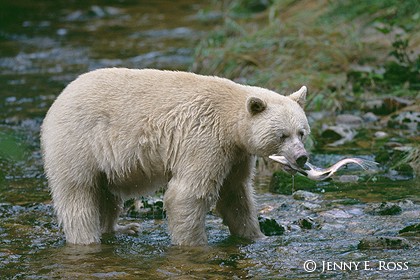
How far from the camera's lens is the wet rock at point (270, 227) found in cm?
786

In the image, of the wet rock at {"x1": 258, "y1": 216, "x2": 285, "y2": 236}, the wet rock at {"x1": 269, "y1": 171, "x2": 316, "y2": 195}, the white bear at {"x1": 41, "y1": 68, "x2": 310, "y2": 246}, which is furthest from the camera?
the wet rock at {"x1": 269, "y1": 171, "x2": 316, "y2": 195}

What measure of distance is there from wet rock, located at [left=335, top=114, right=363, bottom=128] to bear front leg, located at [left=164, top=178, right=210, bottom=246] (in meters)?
4.66

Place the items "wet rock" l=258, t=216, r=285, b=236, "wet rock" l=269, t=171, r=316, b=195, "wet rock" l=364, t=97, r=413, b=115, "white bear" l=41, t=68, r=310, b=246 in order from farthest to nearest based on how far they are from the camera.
→ "wet rock" l=364, t=97, r=413, b=115 → "wet rock" l=269, t=171, r=316, b=195 → "wet rock" l=258, t=216, r=285, b=236 → "white bear" l=41, t=68, r=310, b=246

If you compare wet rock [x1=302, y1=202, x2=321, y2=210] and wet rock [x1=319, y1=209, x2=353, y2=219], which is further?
wet rock [x1=302, y1=202, x2=321, y2=210]

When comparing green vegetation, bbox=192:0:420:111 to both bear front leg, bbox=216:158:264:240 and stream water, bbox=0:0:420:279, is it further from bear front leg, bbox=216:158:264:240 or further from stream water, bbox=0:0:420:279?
bear front leg, bbox=216:158:264:240

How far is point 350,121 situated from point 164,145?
4764 mm

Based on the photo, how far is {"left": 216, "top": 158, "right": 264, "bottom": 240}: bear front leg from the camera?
764cm

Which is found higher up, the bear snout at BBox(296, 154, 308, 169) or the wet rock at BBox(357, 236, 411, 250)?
the bear snout at BBox(296, 154, 308, 169)

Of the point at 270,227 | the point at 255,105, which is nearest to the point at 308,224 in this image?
the point at 270,227

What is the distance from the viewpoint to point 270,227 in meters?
7.89

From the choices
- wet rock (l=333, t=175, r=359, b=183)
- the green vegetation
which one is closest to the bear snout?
wet rock (l=333, t=175, r=359, b=183)

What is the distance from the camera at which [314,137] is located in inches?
429

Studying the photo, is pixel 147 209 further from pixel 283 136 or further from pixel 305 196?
pixel 283 136

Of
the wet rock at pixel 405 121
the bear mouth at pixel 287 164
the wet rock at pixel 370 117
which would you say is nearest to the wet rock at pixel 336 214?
the bear mouth at pixel 287 164
